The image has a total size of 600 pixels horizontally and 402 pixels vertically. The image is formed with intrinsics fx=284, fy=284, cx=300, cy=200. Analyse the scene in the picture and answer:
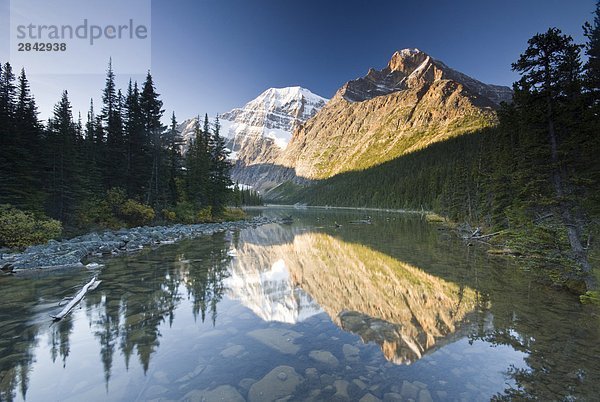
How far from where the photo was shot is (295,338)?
334 inches

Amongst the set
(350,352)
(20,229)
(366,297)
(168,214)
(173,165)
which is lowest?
(366,297)

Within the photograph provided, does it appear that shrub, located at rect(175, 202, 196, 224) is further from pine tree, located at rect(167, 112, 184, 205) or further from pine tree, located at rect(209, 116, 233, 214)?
pine tree, located at rect(209, 116, 233, 214)

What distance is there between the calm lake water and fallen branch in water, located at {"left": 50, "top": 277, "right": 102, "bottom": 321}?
0.23 metres

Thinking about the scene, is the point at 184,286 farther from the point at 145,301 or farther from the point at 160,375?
the point at 160,375

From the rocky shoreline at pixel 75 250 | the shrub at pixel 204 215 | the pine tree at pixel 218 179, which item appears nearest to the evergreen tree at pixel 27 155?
the rocky shoreline at pixel 75 250

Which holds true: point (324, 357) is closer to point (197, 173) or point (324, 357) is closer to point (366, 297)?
point (366, 297)

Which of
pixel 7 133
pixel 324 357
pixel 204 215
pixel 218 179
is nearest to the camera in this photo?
pixel 324 357

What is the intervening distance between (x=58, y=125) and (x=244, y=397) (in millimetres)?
35217

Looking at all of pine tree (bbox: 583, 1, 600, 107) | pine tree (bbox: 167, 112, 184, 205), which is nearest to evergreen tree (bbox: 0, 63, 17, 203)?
pine tree (bbox: 167, 112, 184, 205)

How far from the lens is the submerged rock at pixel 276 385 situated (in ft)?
18.5

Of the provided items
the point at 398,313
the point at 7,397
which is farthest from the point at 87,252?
the point at 398,313

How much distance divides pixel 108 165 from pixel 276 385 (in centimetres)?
3809

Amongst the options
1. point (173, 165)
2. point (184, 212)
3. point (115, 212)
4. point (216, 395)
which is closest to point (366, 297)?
point (216, 395)

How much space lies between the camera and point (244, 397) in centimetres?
562
